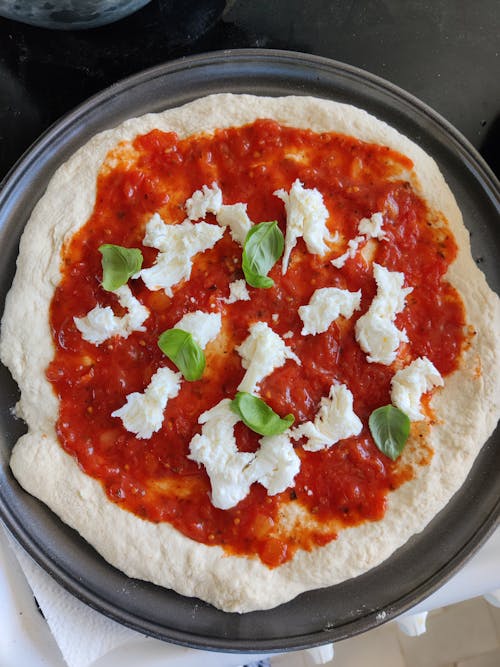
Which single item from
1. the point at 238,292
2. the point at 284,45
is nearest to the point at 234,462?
the point at 238,292

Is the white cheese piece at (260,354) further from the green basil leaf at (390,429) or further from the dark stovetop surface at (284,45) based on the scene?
the dark stovetop surface at (284,45)

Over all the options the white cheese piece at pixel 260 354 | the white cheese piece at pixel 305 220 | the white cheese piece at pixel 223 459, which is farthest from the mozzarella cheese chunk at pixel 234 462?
the white cheese piece at pixel 305 220

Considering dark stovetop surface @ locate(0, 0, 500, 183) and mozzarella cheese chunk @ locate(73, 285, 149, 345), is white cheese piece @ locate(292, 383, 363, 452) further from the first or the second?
dark stovetop surface @ locate(0, 0, 500, 183)

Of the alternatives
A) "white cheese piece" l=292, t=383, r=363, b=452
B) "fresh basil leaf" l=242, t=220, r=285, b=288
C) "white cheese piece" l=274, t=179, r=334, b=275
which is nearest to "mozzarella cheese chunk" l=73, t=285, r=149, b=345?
"fresh basil leaf" l=242, t=220, r=285, b=288

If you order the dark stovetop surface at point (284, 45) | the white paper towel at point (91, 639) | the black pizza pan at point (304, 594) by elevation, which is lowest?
the white paper towel at point (91, 639)

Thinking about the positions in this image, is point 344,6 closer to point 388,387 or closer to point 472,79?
point 472,79

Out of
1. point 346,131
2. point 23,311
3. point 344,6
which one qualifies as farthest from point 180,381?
point 344,6
